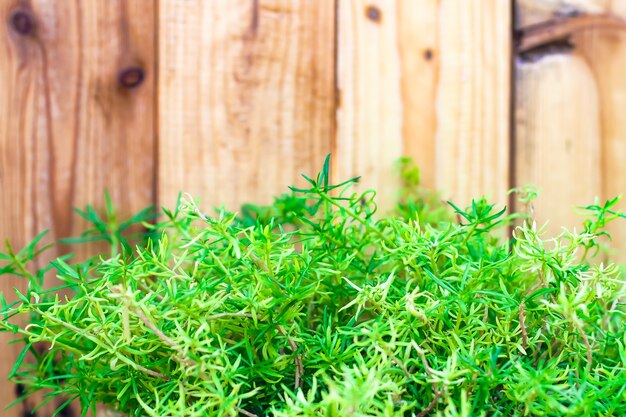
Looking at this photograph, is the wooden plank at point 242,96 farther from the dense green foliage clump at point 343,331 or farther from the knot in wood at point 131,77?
the dense green foliage clump at point 343,331

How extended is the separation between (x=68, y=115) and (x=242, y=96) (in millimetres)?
236

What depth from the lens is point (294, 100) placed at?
3.26ft

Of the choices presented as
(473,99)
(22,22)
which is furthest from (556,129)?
(22,22)

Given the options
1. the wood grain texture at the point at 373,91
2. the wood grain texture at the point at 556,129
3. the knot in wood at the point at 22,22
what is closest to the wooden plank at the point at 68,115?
the knot in wood at the point at 22,22

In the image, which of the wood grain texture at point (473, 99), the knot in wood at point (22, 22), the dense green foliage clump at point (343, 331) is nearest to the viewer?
the dense green foliage clump at point (343, 331)

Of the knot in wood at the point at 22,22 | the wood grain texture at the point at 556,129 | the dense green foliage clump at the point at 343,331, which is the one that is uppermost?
the knot in wood at the point at 22,22

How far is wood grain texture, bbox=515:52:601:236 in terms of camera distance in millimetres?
1063

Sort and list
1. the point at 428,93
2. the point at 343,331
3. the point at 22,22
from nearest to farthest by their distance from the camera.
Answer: the point at 343,331, the point at 22,22, the point at 428,93

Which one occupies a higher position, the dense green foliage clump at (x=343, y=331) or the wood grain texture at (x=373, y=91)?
the wood grain texture at (x=373, y=91)

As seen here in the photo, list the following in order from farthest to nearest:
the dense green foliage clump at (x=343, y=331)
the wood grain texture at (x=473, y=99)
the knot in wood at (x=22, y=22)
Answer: the wood grain texture at (x=473, y=99) → the knot in wood at (x=22, y=22) → the dense green foliage clump at (x=343, y=331)

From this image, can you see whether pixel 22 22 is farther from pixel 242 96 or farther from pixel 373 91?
pixel 373 91

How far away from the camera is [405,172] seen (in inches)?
39.6

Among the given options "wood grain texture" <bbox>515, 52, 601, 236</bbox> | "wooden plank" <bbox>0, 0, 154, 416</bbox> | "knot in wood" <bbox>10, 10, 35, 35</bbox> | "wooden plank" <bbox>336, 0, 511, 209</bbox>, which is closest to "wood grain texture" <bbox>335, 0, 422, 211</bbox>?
"wooden plank" <bbox>336, 0, 511, 209</bbox>

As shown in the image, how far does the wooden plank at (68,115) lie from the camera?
3.04 ft
